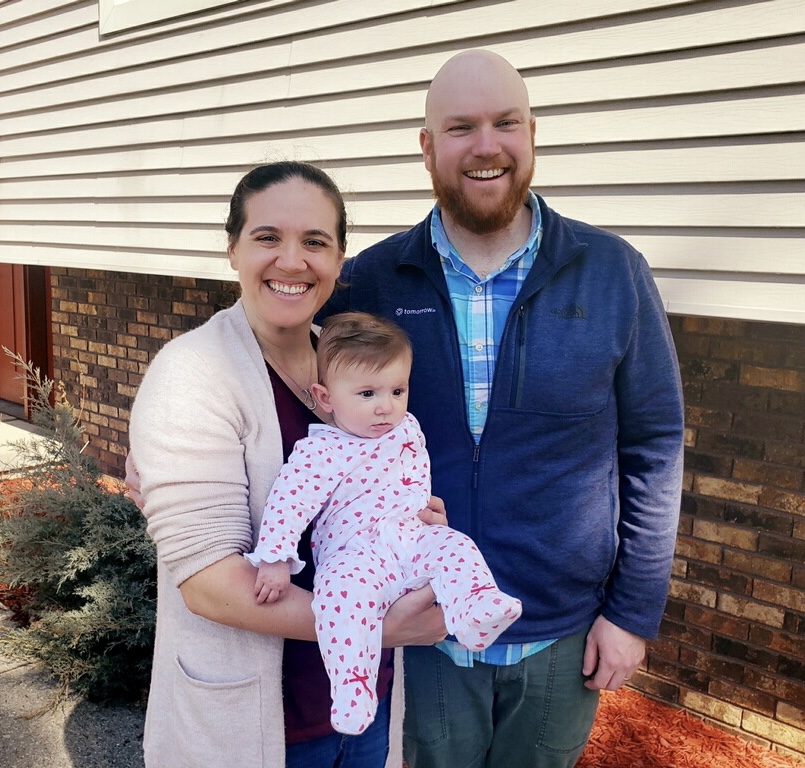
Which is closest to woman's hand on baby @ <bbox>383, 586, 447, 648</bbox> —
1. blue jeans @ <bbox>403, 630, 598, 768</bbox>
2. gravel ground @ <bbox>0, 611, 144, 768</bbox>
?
blue jeans @ <bbox>403, 630, 598, 768</bbox>

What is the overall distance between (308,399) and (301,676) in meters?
0.60

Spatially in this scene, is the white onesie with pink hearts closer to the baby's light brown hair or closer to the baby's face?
the baby's face

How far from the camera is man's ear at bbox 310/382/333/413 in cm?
181

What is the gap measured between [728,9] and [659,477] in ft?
5.60

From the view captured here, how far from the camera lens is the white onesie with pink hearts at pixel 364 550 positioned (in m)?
1.55

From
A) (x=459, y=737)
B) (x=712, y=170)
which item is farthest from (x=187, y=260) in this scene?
(x=459, y=737)

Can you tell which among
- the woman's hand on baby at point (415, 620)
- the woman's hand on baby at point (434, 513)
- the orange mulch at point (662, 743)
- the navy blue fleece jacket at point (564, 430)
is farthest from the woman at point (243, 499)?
the orange mulch at point (662, 743)

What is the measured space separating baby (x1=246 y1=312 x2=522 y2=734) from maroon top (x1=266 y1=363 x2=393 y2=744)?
51 millimetres

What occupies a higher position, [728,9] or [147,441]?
[728,9]

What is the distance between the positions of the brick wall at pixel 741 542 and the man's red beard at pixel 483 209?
5.41 ft

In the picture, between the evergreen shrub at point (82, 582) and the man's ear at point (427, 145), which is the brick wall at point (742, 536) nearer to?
the man's ear at point (427, 145)

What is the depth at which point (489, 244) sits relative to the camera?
205 cm

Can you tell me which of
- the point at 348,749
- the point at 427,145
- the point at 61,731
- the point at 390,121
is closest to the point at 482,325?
the point at 427,145

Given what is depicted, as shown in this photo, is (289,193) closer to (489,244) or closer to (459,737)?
(489,244)
